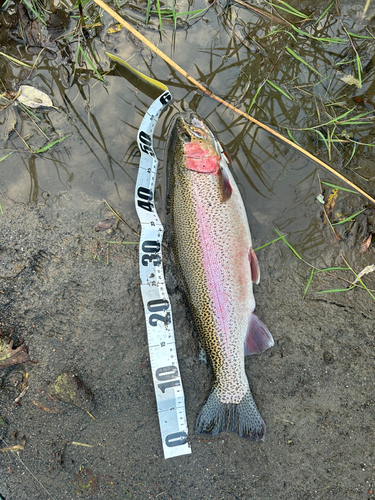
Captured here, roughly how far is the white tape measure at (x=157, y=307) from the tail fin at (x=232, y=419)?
0.69 feet

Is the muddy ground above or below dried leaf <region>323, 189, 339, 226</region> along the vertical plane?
below

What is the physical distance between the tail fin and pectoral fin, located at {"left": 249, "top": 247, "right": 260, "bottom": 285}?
43.0 inches

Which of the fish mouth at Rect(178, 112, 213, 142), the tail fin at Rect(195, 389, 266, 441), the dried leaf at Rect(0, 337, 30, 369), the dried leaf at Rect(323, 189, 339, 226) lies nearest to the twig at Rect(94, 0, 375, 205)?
the dried leaf at Rect(323, 189, 339, 226)

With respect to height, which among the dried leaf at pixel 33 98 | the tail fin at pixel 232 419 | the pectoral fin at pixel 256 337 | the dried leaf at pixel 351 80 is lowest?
the tail fin at pixel 232 419

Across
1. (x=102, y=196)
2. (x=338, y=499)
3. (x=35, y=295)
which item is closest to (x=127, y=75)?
(x=102, y=196)

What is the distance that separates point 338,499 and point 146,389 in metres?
2.04

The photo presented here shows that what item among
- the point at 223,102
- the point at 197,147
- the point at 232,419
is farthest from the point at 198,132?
the point at 232,419

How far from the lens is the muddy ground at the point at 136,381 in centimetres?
278

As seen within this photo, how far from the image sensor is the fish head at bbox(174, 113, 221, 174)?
9.50ft

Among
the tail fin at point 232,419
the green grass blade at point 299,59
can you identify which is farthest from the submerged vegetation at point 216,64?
the tail fin at point 232,419

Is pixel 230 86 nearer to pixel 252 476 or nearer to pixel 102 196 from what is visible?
pixel 102 196

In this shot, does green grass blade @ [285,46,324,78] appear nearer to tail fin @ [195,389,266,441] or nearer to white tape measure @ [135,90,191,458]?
white tape measure @ [135,90,191,458]

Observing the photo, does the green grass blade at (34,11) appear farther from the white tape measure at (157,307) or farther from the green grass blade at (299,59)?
the green grass blade at (299,59)

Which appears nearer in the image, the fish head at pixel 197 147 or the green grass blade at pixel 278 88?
the fish head at pixel 197 147
